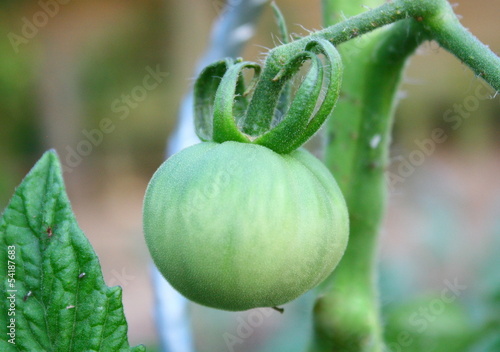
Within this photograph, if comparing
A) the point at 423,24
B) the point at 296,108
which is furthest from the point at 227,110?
the point at 423,24

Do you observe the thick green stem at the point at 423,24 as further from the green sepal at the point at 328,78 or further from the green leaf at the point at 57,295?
the green leaf at the point at 57,295

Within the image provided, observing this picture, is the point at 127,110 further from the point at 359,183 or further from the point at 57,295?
the point at 57,295

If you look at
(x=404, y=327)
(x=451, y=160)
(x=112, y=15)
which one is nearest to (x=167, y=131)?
(x=112, y=15)

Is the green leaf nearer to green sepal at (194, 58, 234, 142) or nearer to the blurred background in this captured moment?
green sepal at (194, 58, 234, 142)

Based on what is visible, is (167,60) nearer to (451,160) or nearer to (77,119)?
(77,119)

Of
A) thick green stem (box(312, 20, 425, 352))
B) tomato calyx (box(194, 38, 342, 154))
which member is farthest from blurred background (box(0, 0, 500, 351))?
tomato calyx (box(194, 38, 342, 154))

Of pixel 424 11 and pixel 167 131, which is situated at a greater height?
pixel 167 131

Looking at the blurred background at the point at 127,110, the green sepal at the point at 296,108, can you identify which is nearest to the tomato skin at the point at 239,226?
the green sepal at the point at 296,108
